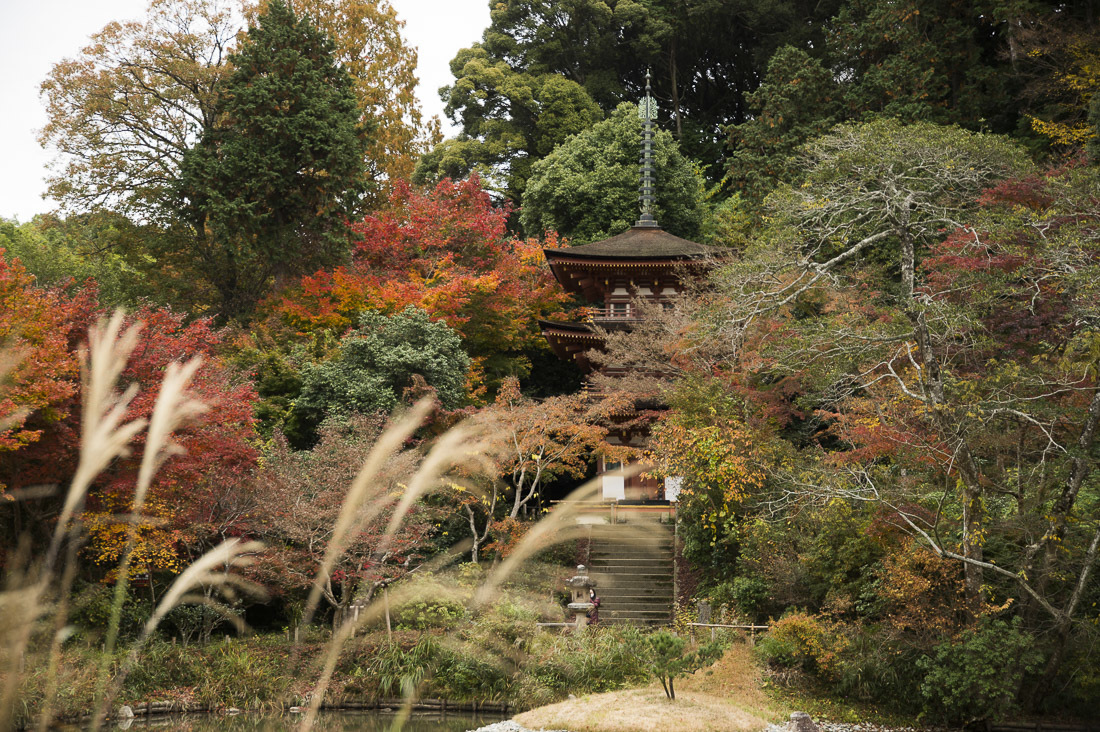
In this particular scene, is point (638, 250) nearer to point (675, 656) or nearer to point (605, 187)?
point (605, 187)

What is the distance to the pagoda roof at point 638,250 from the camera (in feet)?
66.7

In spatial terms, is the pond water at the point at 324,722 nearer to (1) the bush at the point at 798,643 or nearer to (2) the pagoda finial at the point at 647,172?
(1) the bush at the point at 798,643

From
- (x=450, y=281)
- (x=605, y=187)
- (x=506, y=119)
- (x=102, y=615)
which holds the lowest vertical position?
(x=102, y=615)

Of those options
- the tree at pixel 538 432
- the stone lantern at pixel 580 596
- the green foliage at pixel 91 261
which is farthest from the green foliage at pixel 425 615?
the green foliage at pixel 91 261

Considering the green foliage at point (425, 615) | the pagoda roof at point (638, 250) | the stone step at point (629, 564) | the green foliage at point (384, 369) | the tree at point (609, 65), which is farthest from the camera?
the tree at point (609, 65)

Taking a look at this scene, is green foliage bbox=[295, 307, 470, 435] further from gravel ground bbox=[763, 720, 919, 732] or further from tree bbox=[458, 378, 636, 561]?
gravel ground bbox=[763, 720, 919, 732]

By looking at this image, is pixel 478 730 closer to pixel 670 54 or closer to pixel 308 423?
pixel 308 423

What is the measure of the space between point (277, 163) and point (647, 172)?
31.8 ft

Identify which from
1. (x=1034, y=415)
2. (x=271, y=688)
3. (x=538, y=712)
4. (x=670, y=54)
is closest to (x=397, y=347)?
(x=271, y=688)

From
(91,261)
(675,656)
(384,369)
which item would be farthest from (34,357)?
(91,261)

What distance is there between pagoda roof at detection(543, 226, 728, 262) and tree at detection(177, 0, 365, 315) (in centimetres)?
566

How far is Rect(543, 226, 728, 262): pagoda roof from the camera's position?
20328 millimetres

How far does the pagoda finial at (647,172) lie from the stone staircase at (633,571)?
8461 mm

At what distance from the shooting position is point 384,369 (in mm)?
17375
